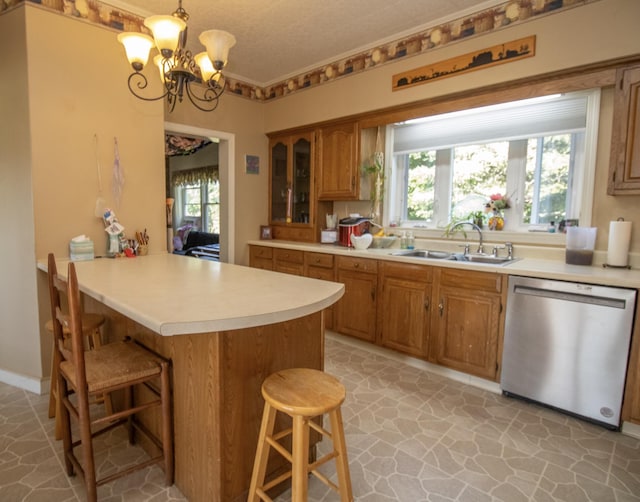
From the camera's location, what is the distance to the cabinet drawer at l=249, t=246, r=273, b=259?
4070 mm

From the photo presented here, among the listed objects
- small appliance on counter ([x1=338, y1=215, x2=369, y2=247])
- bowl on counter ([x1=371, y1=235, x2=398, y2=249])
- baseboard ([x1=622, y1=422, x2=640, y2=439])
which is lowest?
baseboard ([x1=622, y1=422, x2=640, y2=439])

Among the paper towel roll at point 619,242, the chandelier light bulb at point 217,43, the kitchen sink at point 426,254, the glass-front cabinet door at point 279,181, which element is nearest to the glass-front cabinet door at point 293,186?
the glass-front cabinet door at point 279,181

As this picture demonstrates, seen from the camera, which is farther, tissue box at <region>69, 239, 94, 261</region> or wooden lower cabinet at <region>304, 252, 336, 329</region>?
wooden lower cabinet at <region>304, 252, 336, 329</region>

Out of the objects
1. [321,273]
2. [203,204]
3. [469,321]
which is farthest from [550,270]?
[203,204]

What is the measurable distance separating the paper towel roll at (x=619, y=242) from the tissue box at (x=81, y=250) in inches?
140

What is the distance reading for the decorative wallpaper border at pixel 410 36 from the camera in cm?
239

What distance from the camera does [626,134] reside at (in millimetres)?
2182

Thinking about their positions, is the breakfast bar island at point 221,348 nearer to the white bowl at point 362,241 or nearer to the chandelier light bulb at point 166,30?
the chandelier light bulb at point 166,30

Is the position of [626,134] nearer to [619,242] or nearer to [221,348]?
[619,242]

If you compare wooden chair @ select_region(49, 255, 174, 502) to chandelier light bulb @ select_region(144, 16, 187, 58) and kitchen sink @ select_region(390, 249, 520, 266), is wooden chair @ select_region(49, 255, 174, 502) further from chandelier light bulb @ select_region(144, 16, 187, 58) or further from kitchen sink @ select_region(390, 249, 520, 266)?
kitchen sink @ select_region(390, 249, 520, 266)

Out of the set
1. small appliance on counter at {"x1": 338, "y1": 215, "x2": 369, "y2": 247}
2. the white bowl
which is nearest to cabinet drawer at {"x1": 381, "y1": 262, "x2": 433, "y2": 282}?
the white bowl

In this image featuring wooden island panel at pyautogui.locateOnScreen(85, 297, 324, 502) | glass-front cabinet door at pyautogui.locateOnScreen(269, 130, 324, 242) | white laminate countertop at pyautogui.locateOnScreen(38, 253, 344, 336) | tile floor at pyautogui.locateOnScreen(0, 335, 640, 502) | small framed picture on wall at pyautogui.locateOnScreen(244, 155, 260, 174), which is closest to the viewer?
white laminate countertop at pyautogui.locateOnScreen(38, 253, 344, 336)

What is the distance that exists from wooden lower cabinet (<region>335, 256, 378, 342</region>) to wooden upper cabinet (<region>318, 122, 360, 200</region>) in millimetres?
784

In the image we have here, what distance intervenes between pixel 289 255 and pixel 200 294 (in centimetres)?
235
